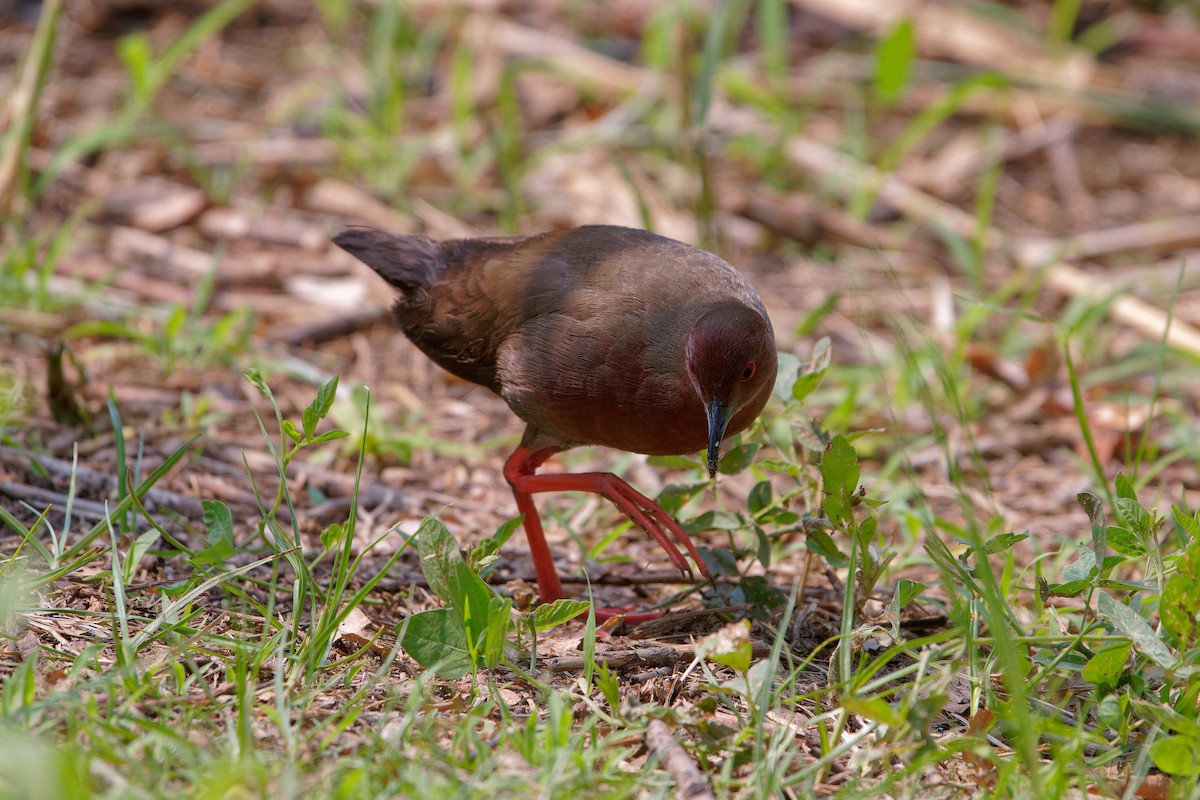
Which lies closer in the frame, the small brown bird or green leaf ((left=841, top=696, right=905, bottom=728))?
green leaf ((left=841, top=696, right=905, bottom=728))

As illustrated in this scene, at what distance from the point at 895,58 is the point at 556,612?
515 cm

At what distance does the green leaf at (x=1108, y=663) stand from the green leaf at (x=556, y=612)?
131cm

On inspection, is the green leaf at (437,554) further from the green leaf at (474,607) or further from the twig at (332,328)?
the twig at (332,328)

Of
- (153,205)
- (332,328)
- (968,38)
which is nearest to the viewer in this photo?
(332,328)

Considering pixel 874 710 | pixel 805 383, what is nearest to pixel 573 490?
pixel 805 383

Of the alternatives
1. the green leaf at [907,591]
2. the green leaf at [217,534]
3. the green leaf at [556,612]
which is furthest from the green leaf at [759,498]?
the green leaf at [217,534]

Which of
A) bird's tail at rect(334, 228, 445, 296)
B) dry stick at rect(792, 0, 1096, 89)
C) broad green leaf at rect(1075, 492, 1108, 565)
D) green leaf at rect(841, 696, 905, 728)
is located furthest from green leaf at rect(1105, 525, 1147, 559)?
dry stick at rect(792, 0, 1096, 89)

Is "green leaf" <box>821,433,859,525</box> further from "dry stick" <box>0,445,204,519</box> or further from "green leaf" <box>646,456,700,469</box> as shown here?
"dry stick" <box>0,445,204,519</box>

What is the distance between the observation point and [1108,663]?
3.15 metres

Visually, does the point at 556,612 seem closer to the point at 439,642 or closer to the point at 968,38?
the point at 439,642

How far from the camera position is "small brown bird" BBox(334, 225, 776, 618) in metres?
3.97

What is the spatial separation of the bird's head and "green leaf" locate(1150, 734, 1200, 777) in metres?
1.49

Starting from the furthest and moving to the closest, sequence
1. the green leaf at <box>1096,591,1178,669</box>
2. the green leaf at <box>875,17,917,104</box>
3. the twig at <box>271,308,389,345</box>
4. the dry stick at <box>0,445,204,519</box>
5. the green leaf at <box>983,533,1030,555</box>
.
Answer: the green leaf at <box>875,17,917,104</box>
the twig at <box>271,308,389,345</box>
the dry stick at <box>0,445,204,519</box>
the green leaf at <box>983,533,1030,555</box>
the green leaf at <box>1096,591,1178,669</box>

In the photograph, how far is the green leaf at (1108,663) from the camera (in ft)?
10.2
